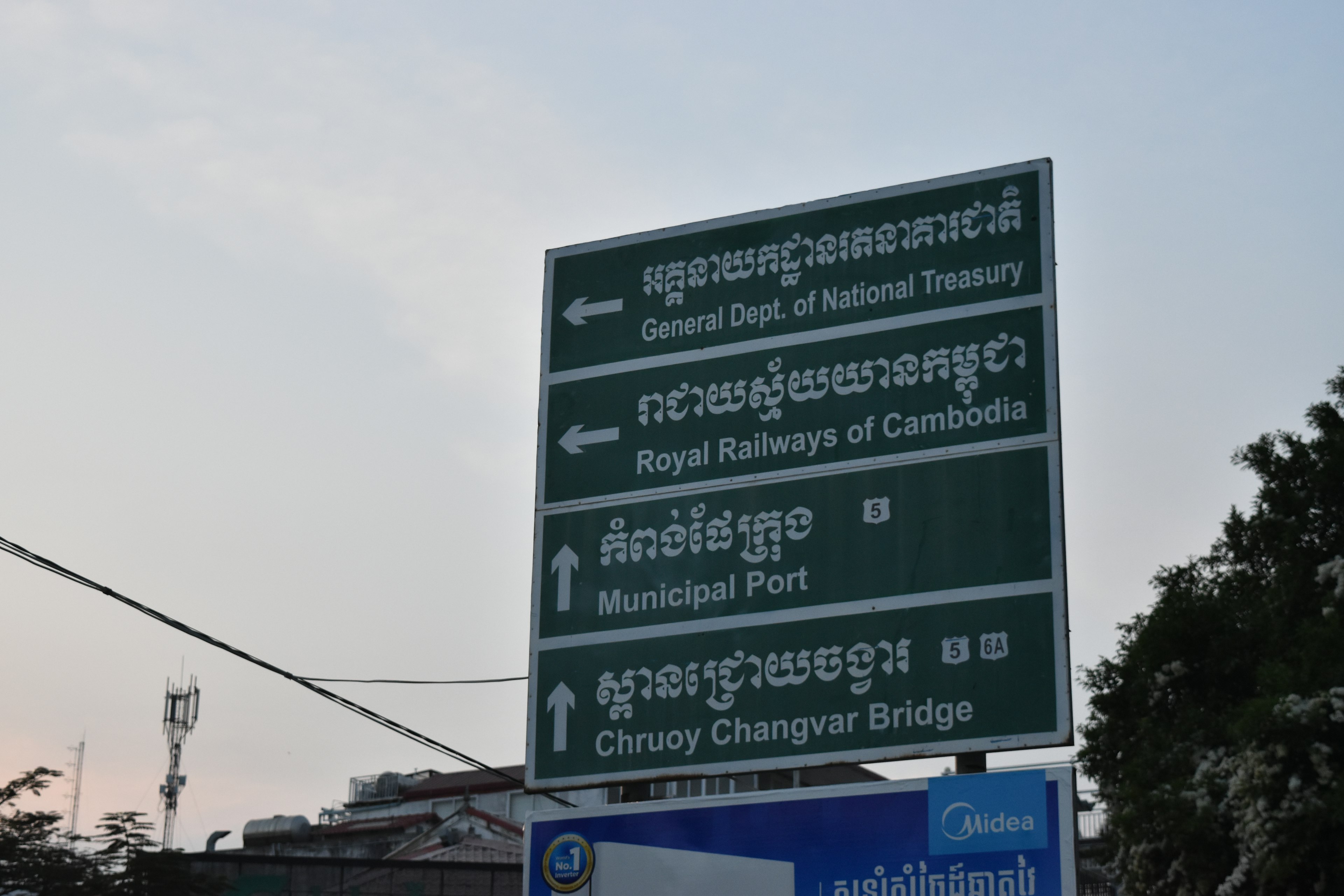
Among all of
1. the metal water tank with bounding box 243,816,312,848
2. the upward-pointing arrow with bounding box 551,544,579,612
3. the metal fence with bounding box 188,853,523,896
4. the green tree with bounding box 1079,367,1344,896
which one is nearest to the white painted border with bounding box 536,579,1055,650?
the upward-pointing arrow with bounding box 551,544,579,612

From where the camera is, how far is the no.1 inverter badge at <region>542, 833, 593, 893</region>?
975 cm

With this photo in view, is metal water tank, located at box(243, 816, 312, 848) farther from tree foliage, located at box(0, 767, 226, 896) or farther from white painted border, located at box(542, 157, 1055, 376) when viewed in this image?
white painted border, located at box(542, 157, 1055, 376)

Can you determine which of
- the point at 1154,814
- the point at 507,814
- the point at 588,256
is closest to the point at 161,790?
the point at 507,814

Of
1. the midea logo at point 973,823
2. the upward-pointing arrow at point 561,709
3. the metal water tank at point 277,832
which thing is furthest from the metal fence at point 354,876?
the midea logo at point 973,823

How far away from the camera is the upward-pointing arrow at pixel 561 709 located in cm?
973

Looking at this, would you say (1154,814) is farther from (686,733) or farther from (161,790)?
(161,790)

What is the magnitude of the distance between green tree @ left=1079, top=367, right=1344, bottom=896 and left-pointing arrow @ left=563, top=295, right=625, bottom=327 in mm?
8385

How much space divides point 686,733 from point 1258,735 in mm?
8176

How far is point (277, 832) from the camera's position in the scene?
5094 centimetres

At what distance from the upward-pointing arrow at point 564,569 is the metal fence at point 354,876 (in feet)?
80.6

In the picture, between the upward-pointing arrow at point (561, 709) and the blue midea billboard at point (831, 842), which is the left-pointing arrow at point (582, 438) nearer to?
the upward-pointing arrow at point (561, 709)

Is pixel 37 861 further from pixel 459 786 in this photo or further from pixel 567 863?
pixel 459 786

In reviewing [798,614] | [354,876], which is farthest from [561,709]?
[354,876]

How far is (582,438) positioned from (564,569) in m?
0.90
